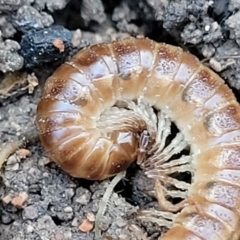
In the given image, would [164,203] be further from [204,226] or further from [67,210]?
[67,210]

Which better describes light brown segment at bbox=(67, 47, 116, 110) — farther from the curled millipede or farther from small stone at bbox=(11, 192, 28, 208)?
small stone at bbox=(11, 192, 28, 208)

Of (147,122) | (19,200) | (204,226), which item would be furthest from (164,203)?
(19,200)

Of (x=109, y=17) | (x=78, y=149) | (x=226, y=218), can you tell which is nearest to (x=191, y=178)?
(x=226, y=218)

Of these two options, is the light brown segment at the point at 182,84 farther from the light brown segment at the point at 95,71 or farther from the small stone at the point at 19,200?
the small stone at the point at 19,200

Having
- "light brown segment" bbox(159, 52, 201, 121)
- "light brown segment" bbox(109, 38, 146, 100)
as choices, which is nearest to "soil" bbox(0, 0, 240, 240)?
"light brown segment" bbox(159, 52, 201, 121)

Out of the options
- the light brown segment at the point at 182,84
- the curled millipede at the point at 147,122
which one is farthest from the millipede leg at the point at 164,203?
the light brown segment at the point at 182,84

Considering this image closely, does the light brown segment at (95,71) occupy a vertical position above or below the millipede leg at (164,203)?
above

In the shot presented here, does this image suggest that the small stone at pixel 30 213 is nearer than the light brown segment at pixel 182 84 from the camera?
Yes

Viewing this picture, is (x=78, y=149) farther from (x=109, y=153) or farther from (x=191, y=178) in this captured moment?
(x=191, y=178)

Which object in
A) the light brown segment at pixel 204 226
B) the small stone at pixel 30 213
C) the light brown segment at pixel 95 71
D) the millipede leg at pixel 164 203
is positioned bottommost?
the small stone at pixel 30 213
